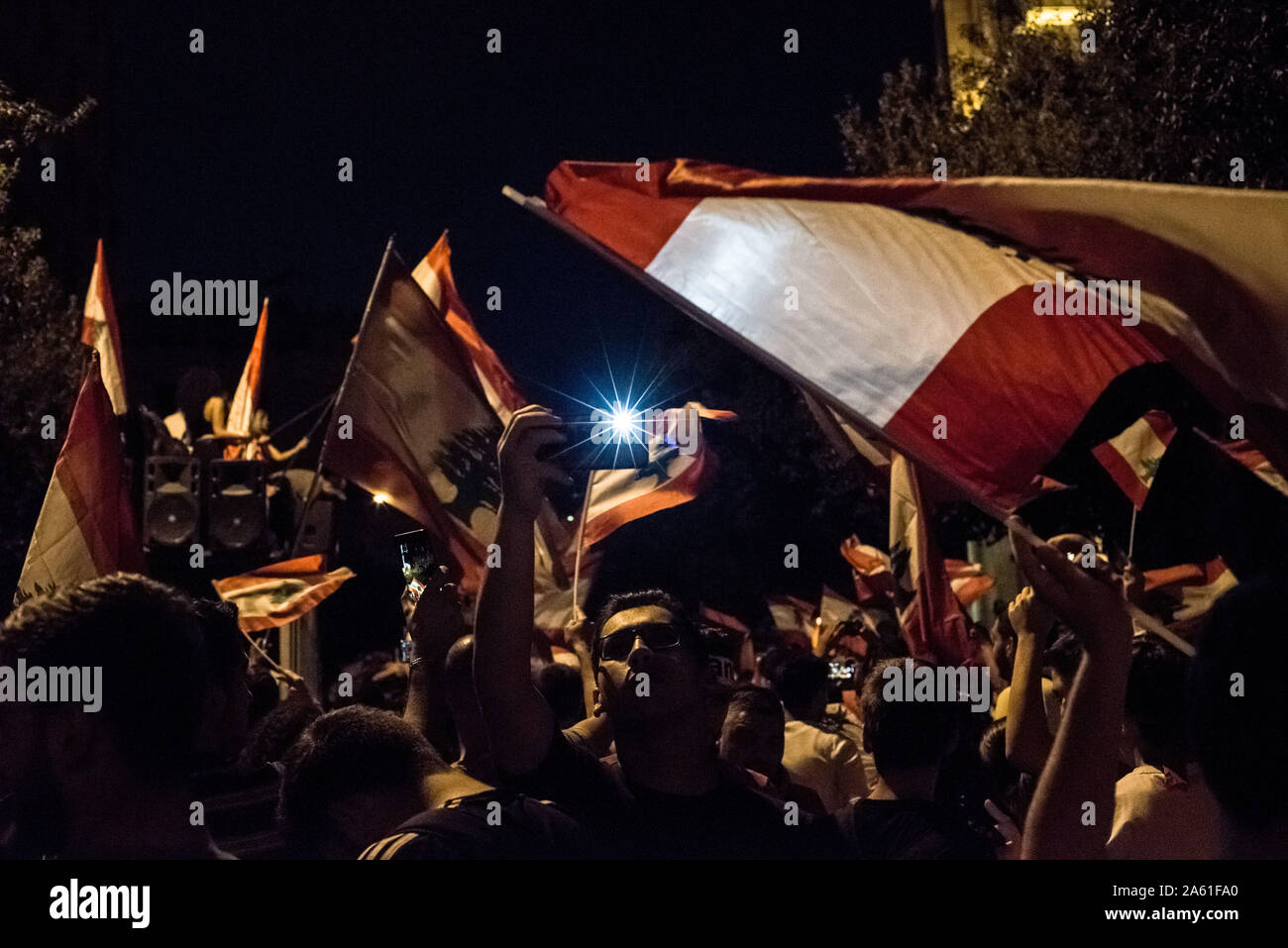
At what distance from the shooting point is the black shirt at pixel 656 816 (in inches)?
138

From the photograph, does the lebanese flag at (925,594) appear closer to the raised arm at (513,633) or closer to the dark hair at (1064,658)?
the dark hair at (1064,658)

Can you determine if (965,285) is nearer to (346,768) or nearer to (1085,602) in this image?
(1085,602)

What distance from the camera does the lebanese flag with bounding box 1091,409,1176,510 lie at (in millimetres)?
8453

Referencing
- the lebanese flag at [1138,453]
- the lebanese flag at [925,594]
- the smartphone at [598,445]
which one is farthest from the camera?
the lebanese flag at [1138,453]

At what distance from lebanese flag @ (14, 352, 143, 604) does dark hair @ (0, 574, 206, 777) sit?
3577mm

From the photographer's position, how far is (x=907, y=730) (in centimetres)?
395

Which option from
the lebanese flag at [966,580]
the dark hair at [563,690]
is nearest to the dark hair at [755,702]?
the dark hair at [563,690]

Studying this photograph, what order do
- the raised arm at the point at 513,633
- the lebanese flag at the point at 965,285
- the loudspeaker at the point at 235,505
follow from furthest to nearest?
the loudspeaker at the point at 235,505, the lebanese flag at the point at 965,285, the raised arm at the point at 513,633

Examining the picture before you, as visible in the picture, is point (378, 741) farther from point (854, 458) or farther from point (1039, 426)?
point (854, 458)

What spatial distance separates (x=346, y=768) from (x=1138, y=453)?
6.18 metres

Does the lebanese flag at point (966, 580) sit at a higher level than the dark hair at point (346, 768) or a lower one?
lower

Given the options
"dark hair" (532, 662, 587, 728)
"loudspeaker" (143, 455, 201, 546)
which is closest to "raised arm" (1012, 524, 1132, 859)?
"dark hair" (532, 662, 587, 728)

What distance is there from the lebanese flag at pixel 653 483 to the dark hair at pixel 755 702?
1.35m

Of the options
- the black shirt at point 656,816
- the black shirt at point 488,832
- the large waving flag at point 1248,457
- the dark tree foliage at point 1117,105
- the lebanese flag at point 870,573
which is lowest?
the lebanese flag at point 870,573
